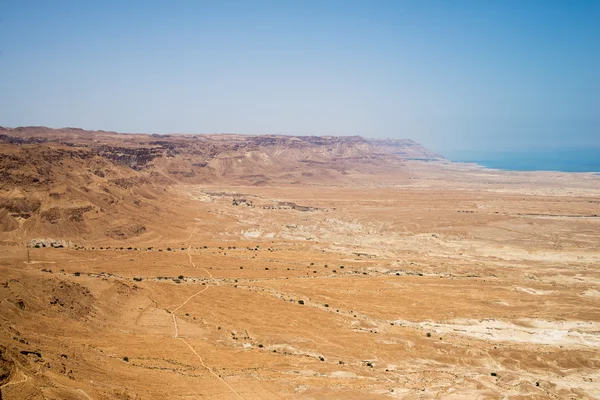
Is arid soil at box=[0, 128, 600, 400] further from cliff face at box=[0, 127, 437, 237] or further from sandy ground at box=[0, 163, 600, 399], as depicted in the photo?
cliff face at box=[0, 127, 437, 237]

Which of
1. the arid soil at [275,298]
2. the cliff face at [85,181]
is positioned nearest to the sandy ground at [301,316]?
the arid soil at [275,298]

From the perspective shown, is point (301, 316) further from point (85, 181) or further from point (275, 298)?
point (85, 181)

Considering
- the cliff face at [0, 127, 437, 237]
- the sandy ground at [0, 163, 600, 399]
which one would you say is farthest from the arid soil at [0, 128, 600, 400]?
the cliff face at [0, 127, 437, 237]

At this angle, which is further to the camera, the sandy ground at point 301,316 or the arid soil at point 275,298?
the arid soil at point 275,298

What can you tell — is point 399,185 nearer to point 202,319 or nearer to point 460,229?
point 460,229

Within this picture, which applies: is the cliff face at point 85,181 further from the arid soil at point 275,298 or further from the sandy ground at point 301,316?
the sandy ground at point 301,316

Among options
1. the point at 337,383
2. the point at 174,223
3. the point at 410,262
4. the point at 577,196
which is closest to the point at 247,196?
the point at 174,223

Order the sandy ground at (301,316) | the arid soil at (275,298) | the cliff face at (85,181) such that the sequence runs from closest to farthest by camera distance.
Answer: the sandy ground at (301,316), the arid soil at (275,298), the cliff face at (85,181)
